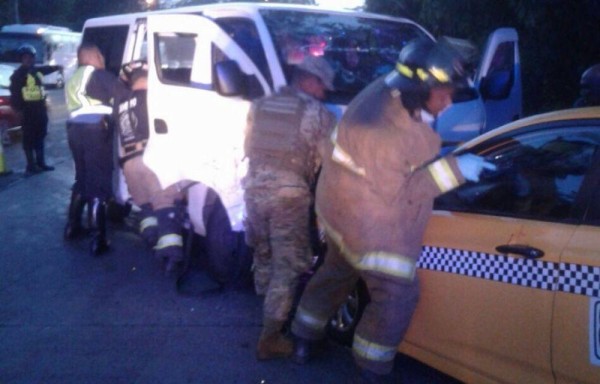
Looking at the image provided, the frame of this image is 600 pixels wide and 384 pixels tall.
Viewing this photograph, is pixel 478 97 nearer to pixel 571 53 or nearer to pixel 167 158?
pixel 167 158

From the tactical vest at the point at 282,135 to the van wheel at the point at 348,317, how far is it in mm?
838

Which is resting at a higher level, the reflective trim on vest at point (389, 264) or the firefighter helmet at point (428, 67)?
the firefighter helmet at point (428, 67)

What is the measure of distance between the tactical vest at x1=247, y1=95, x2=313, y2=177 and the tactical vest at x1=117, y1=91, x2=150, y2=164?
7.35ft

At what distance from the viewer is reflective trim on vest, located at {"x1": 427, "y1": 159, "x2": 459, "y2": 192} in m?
3.56

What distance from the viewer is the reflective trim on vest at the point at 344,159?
385 cm

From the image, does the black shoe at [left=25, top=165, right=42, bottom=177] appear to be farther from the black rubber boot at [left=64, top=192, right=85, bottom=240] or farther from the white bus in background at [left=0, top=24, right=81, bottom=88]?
the white bus in background at [left=0, top=24, right=81, bottom=88]

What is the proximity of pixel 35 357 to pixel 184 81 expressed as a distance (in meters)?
2.64

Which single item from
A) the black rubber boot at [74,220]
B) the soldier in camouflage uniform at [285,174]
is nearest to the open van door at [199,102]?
the soldier in camouflage uniform at [285,174]

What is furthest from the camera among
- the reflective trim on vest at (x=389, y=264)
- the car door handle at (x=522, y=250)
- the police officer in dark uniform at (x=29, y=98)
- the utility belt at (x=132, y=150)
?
the police officer in dark uniform at (x=29, y=98)

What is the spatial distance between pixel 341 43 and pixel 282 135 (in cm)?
177

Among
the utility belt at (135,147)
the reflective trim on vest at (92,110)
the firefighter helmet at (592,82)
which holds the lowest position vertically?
the utility belt at (135,147)

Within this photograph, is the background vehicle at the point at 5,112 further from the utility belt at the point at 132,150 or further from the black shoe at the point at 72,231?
the utility belt at the point at 132,150

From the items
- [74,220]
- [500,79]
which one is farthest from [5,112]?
[500,79]

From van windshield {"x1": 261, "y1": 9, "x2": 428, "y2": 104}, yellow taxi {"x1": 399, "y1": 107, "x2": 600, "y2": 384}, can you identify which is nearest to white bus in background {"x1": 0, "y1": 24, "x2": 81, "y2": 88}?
van windshield {"x1": 261, "y1": 9, "x2": 428, "y2": 104}
